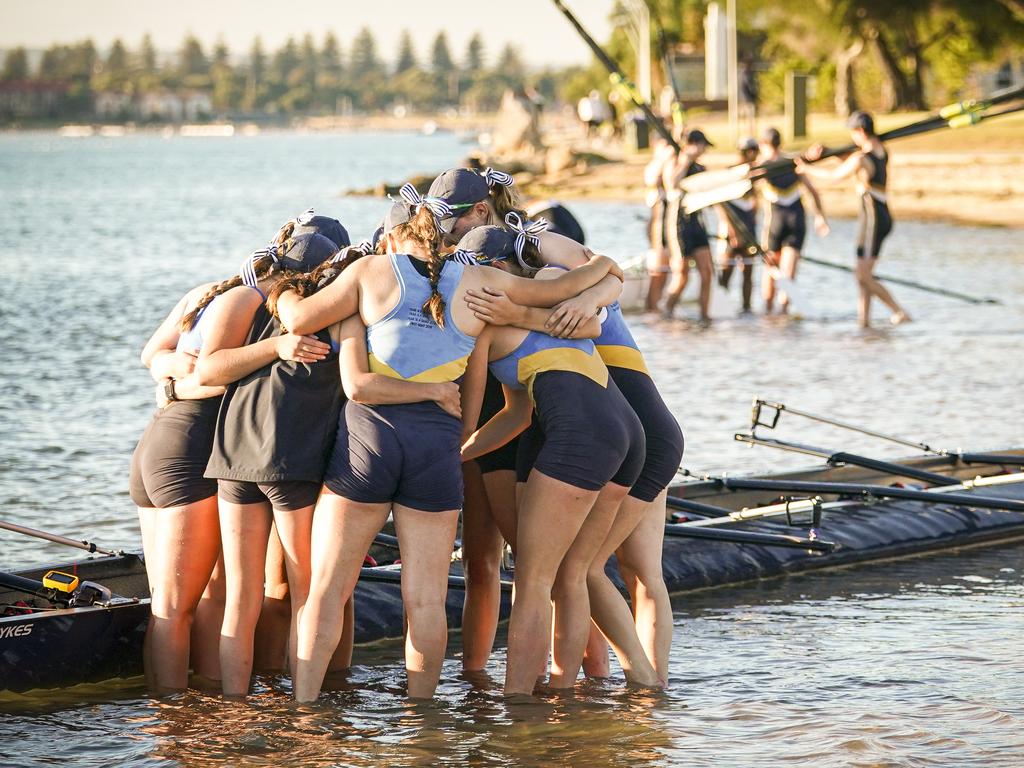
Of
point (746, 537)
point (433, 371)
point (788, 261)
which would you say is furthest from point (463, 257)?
point (788, 261)

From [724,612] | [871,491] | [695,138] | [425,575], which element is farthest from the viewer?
[695,138]

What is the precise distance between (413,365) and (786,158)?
11.4 meters

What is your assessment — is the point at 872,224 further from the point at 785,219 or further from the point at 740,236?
the point at 740,236

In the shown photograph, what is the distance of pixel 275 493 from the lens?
5.10m

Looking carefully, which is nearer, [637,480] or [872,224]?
[637,480]

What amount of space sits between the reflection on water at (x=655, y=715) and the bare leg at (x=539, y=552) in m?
0.27

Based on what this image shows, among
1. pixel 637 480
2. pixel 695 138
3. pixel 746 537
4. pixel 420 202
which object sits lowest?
pixel 746 537

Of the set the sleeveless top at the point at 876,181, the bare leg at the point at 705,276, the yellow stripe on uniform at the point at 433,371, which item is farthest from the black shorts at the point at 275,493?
the bare leg at the point at 705,276

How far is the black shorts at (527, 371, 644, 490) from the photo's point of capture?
5.12 meters

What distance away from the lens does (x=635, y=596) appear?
5.76m

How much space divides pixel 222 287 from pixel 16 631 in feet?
4.94

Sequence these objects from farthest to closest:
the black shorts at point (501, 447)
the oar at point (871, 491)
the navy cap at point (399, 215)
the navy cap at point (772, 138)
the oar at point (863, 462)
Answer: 1. the navy cap at point (772, 138)
2. the oar at point (863, 462)
3. the oar at point (871, 491)
4. the black shorts at point (501, 447)
5. the navy cap at point (399, 215)

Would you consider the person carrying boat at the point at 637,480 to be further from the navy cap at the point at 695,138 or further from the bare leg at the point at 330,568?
the navy cap at the point at 695,138

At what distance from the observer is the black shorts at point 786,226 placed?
16.9 metres
